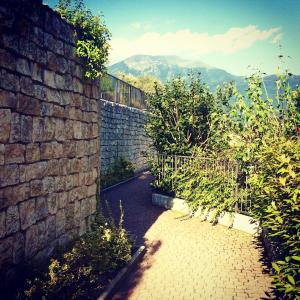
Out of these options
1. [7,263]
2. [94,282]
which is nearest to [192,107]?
[94,282]

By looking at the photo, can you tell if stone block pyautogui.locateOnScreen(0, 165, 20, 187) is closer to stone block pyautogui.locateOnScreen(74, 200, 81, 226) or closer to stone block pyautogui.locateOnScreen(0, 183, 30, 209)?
stone block pyautogui.locateOnScreen(0, 183, 30, 209)

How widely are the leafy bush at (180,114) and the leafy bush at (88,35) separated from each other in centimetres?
463

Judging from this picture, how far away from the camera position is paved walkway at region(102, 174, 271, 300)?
181 inches

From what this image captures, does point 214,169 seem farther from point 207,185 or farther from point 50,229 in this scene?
point 50,229

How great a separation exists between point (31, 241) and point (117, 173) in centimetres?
894

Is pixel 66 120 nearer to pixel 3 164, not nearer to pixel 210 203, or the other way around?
pixel 3 164

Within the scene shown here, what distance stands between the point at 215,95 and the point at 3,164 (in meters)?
8.20

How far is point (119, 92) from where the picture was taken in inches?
548

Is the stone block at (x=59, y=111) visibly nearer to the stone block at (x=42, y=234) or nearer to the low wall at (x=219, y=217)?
the stone block at (x=42, y=234)

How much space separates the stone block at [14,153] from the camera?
3389 mm

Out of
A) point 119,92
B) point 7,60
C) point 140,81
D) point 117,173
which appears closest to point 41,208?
point 7,60

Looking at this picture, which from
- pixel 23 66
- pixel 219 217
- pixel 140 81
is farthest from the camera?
pixel 140 81

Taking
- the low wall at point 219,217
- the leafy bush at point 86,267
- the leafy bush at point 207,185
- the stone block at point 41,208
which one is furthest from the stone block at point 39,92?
the low wall at point 219,217

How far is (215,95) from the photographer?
10.2 m
